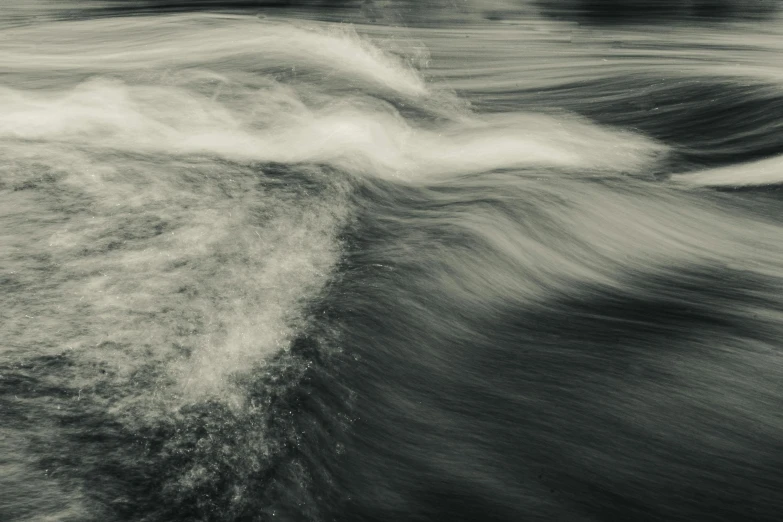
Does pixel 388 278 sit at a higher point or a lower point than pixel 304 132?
lower

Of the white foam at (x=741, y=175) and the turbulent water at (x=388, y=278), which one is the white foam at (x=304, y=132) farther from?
the white foam at (x=741, y=175)

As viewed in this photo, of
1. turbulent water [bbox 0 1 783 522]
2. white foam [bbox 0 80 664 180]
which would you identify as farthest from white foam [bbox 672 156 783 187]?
white foam [bbox 0 80 664 180]

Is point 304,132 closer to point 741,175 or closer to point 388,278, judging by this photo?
point 388,278

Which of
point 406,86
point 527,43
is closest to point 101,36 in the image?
point 406,86

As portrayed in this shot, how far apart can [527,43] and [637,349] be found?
11.1ft

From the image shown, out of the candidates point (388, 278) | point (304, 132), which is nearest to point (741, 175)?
point (388, 278)

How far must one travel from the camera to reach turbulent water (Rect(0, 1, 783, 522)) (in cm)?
223

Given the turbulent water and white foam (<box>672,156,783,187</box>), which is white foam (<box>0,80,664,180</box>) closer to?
the turbulent water

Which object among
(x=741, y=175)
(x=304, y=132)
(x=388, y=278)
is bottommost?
(x=388, y=278)

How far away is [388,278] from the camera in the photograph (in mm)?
3051

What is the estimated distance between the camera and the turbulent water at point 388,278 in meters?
2.23

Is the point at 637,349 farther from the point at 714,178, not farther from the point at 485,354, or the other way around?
the point at 714,178

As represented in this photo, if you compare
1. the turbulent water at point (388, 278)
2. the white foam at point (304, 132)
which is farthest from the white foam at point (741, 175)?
the white foam at point (304, 132)

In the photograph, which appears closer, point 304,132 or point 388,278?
point 388,278
